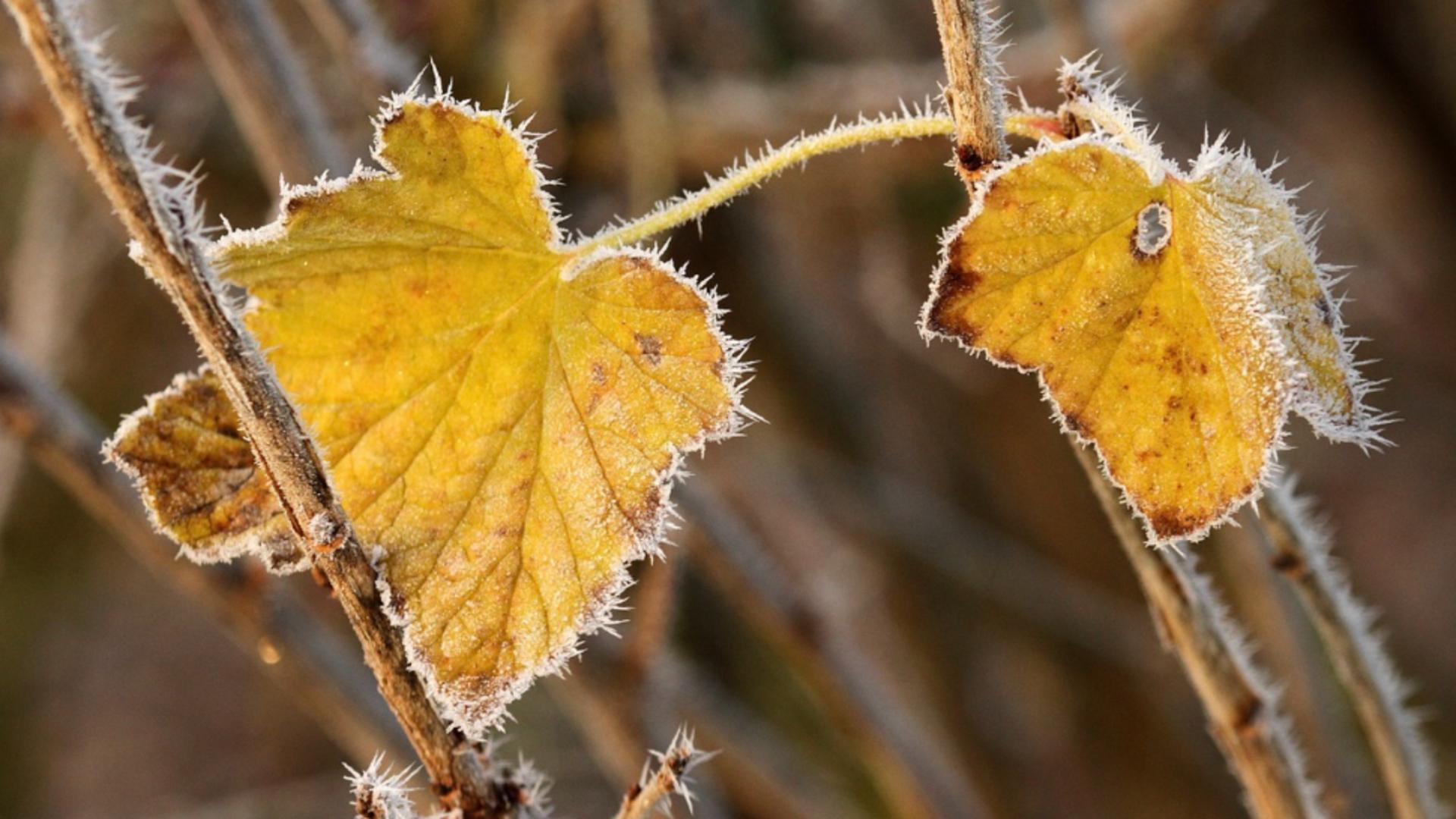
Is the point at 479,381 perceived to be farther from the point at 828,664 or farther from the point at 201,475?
the point at 828,664

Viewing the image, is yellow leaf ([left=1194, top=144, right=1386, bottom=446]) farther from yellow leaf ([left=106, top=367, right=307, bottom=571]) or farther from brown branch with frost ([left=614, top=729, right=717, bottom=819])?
yellow leaf ([left=106, top=367, right=307, bottom=571])

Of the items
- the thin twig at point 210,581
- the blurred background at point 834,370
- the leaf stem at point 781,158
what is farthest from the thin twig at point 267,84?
the leaf stem at point 781,158

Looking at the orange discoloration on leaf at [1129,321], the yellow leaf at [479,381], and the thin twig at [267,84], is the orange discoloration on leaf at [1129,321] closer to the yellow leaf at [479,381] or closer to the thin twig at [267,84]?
the yellow leaf at [479,381]

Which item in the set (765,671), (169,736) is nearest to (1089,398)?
(765,671)

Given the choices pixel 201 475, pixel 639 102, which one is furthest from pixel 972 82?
pixel 639 102

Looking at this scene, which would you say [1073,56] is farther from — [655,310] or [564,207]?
[655,310]

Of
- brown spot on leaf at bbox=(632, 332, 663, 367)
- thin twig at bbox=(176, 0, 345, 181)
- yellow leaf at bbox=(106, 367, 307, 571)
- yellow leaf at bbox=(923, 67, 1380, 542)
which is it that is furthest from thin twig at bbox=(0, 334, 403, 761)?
yellow leaf at bbox=(923, 67, 1380, 542)

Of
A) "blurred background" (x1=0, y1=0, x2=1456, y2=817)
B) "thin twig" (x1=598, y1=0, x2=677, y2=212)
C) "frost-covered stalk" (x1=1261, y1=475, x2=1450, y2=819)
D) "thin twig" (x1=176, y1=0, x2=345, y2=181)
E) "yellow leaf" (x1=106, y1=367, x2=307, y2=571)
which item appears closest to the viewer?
"yellow leaf" (x1=106, y1=367, x2=307, y2=571)

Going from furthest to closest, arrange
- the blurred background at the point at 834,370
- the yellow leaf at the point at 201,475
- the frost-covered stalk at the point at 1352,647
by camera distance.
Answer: the blurred background at the point at 834,370 < the frost-covered stalk at the point at 1352,647 < the yellow leaf at the point at 201,475
